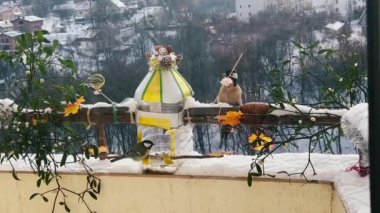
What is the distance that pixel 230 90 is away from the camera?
1899 mm

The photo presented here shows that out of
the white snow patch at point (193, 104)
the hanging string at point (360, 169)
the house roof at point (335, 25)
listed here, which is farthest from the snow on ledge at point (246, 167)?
the house roof at point (335, 25)

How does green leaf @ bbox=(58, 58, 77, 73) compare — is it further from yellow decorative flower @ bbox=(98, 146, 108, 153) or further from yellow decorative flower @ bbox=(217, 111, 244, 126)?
yellow decorative flower @ bbox=(217, 111, 244, 126)

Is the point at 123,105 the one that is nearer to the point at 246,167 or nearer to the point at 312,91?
the point at 246,167

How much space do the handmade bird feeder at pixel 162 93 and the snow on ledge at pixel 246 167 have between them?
0.61 ft

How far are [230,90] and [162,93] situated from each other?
273mm

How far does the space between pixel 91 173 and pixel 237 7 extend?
908 millimetres

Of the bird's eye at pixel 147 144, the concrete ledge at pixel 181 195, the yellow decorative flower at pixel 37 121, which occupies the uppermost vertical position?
the yellow decorative flower at pixel 37 121

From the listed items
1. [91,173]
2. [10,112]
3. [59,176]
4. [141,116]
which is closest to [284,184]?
[141,116]

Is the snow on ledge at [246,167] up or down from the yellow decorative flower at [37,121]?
down

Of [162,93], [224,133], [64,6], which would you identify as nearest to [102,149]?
[162,93]

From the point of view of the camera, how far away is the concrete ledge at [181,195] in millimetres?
1810

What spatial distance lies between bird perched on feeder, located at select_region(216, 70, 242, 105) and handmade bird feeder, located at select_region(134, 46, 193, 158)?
14 centimetres

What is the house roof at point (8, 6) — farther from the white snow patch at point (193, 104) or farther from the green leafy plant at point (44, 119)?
the white snow patch at point (193, 104)

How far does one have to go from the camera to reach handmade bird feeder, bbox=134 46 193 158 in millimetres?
1904
